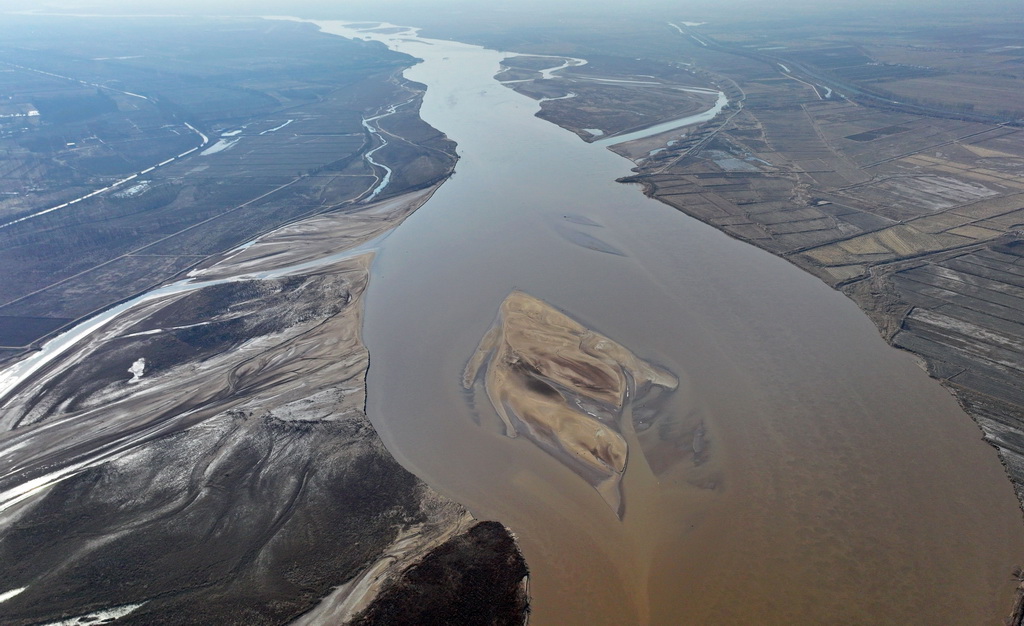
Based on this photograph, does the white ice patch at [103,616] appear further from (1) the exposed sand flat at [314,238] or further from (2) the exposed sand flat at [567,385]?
(1) the exposed sand flat at [314,238]

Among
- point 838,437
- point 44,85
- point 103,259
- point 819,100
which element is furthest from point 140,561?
point 44,85

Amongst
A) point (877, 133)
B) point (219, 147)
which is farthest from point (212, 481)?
point (877, 133)

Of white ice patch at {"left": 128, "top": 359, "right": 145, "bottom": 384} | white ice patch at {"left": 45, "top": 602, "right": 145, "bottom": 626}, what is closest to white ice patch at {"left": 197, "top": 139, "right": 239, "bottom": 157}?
white ice patch at {"left": 128, "top": 359, "right": 145, "bottom": 384}

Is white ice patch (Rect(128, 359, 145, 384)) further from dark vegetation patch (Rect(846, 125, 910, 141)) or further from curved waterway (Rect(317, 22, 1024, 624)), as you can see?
dark vegetation patch (Rect(846, 125, 910, 141))

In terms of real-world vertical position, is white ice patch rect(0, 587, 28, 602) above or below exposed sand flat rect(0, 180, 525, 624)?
below

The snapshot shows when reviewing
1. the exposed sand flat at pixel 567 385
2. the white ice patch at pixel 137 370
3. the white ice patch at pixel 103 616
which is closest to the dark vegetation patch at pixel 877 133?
the exposed sand flat at pixel 567 385

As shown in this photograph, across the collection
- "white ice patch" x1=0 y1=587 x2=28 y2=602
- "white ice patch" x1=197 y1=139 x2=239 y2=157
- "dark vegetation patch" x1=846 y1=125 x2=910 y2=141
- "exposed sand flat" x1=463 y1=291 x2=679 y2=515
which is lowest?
"white ice patch" x1=0 y1=587 x2=28 y2=602

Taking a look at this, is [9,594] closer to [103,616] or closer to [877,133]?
[103,616]
